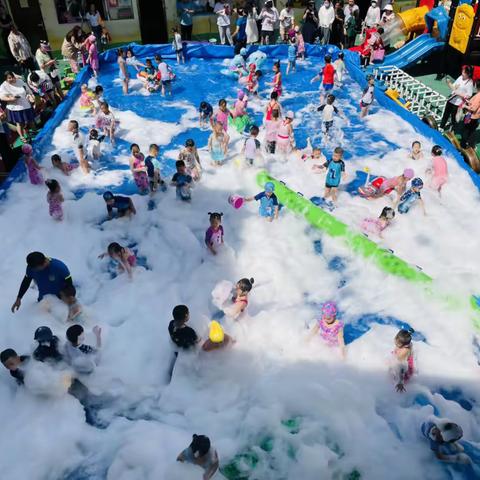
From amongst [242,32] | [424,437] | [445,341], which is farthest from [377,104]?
[424,437]

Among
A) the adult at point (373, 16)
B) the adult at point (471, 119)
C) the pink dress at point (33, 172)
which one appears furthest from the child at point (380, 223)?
the adult at point (373, 16)

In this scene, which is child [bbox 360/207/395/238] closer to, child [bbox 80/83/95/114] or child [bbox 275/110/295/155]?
child [bbox 275/110/295/155]

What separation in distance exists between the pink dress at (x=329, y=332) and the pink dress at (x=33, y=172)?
6498 millimetres

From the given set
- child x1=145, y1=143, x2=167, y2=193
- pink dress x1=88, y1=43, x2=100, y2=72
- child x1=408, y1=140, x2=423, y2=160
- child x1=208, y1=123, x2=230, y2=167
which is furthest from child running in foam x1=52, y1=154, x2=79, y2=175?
child x1=408, y1=140, x2=423, y2=160

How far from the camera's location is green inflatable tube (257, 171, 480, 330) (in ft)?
23.0

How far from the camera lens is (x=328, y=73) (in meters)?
13.2

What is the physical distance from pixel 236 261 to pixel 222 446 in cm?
341

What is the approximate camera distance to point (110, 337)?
666 cm

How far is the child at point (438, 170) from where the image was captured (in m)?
9.20

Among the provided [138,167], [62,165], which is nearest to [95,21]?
[62,165]

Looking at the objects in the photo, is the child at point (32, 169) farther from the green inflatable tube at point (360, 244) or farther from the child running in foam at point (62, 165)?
the green inflatable tube at point (360, 244)

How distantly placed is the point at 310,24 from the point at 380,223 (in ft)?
37.8

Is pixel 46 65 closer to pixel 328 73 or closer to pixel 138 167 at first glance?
pixel 138 167

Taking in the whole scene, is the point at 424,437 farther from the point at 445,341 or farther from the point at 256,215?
the point at 256,215
